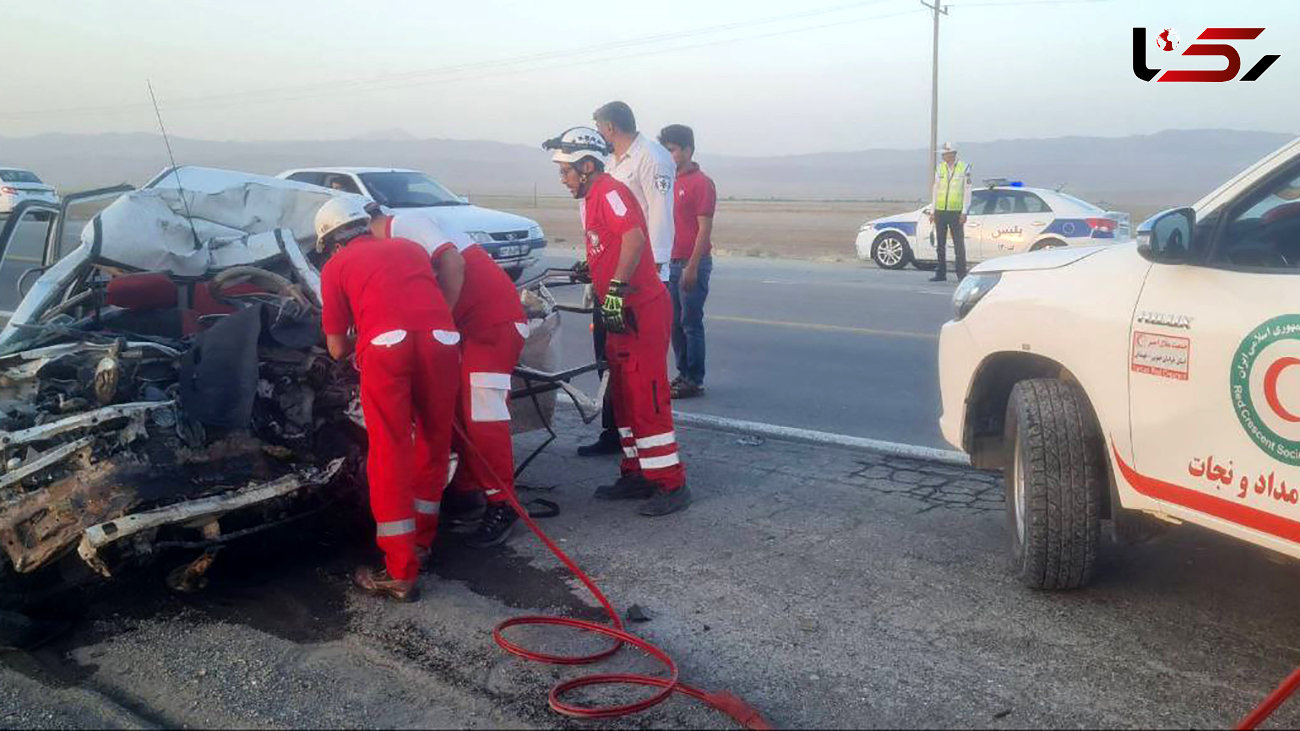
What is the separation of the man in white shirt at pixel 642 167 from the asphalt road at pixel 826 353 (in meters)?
1.77

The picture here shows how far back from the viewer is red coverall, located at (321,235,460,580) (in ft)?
15.7

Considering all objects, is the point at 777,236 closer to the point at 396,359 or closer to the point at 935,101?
the point at 935,101

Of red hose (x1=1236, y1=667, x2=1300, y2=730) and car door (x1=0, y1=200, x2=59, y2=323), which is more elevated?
car door (x1=0, y1=200, x2=59, y2=323)

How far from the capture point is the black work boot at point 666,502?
5.90m

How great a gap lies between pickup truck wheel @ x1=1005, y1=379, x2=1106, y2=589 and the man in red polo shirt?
4.24 meters

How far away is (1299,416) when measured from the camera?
3.52 meters

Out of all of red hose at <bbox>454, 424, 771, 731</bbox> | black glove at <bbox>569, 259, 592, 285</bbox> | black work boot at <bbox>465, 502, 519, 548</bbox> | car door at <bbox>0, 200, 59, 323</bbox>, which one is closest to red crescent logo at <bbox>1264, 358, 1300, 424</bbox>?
red hose at <bbox>454, 424, 771, 731</bbox>

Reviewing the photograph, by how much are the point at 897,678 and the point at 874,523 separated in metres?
1.79

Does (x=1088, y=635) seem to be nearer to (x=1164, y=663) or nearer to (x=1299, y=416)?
(x=1164, y=663)

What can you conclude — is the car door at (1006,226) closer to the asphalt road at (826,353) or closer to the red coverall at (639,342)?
the asphalt road at (826,353)

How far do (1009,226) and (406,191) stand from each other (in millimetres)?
9520

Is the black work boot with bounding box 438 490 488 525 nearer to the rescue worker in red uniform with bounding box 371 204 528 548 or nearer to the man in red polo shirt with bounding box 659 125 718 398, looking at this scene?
the rescue worker in red uniform with bounding box 371 204 528 548

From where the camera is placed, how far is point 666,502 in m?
5.94

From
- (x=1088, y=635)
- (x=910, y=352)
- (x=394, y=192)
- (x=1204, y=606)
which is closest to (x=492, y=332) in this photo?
(x=1088, y=635)
